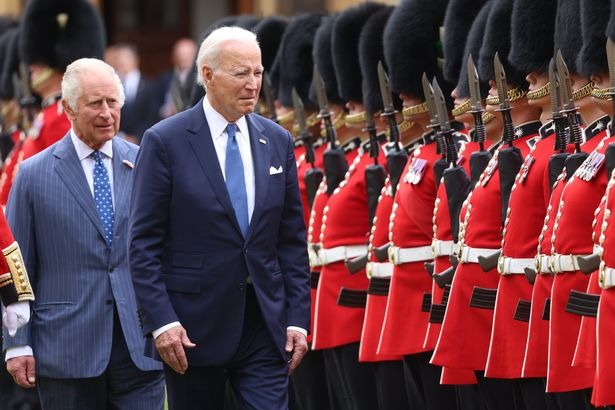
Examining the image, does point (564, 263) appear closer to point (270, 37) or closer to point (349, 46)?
point (349, 46)

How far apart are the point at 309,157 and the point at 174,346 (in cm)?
301

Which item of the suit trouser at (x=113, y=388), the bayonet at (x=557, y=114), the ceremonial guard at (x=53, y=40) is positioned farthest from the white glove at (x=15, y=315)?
the ceremonial guard at (x=53, y=40)

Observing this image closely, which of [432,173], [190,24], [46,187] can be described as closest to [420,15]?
[432,173]

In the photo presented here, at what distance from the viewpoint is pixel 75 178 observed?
683 cm

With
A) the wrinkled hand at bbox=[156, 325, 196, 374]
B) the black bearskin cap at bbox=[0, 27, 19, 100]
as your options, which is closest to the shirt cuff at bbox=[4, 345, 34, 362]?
Result: the wrinkled hand at bbox=[156, 325, 196, 374]

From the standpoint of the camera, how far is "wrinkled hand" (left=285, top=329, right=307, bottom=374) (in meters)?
6.30

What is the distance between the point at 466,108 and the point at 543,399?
131 cm

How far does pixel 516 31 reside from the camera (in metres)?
7.11

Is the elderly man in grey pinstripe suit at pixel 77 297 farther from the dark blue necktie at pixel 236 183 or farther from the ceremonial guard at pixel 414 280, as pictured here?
the ceremonial guard at pixel 414 280

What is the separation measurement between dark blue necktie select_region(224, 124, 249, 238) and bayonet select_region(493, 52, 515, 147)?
112cm

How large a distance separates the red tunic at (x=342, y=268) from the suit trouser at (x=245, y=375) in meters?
2.06

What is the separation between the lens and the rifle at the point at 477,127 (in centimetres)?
709

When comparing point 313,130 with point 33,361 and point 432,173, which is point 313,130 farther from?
point 33,361

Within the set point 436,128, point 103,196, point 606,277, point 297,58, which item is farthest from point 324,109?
point 606,277
